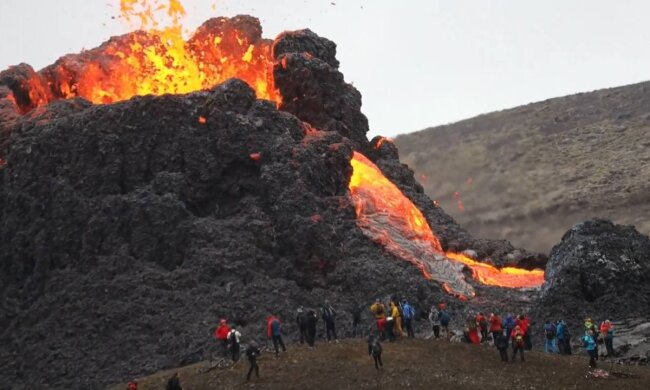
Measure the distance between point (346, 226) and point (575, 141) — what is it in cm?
8894

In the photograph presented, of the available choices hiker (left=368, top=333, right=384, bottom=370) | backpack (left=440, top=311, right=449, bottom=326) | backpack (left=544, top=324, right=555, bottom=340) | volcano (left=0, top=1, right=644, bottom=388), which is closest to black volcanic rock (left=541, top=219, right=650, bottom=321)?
volcano (left=0, top=1, right=644, bottom=388)

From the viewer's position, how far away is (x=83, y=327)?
1831 inches

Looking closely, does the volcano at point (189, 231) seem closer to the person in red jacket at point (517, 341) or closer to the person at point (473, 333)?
the person at point (473, 333)

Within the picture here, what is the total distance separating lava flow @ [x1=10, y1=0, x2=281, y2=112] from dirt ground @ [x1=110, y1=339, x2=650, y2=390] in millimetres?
41451

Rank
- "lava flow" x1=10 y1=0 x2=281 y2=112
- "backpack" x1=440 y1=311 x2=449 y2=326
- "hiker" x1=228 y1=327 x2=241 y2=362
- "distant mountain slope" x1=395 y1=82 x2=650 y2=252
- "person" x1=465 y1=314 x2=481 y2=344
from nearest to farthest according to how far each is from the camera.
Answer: "hiker" x1=228 y1=327 x2=241 y2=362
"person" x1=465 y1=314 x2=481 y2=344
"backpack" x1=440 y1=311 x2=449 y2=326
"lava flow" x1=10 y1=0 x2=281 y2=112
"distant mountain slope" x1=395 y1=82 x2=650 y2=252

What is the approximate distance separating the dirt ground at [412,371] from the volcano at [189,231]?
8.90 meters

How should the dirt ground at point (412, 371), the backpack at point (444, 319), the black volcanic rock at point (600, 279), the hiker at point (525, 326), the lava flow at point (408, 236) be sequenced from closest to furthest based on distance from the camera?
the dirt ground at point (412, 371), the hiker at point (525, 326), the backpack at point (444, 319), the black volcanic rock at point (600, 279), the lava flow at point (408, 236)

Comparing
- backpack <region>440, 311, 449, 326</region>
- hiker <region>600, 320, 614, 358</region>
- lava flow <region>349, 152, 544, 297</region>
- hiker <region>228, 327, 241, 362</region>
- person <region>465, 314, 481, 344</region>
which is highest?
lava flow <region>349, 152, 544, 297</region>

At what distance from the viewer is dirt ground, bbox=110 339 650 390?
30.7 meters

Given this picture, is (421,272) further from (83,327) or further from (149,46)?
→ (149,46)

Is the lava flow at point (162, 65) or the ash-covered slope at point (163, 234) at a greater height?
the lava flow at point (162, 65)

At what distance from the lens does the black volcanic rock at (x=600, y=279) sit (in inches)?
1825

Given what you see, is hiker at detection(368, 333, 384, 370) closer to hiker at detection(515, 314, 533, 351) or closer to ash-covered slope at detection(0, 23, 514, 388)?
hiker at detection(515, 314, 533, 351)

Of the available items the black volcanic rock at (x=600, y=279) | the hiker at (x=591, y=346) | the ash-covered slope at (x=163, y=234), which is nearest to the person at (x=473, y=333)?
the hiker at (x=591, y=346)
